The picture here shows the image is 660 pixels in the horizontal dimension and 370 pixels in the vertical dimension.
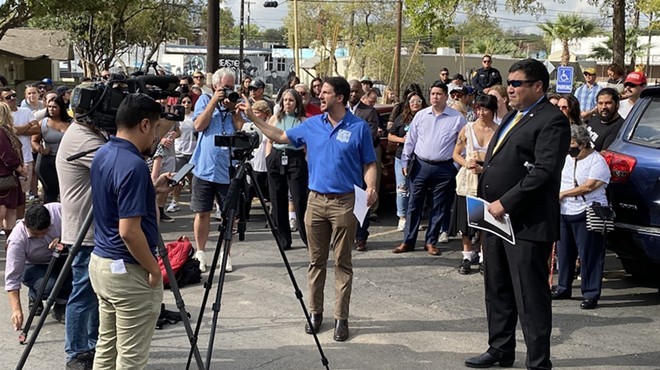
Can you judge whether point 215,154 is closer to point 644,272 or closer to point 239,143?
point 239,143

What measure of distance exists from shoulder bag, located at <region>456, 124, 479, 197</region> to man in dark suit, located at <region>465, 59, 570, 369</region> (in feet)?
8.38

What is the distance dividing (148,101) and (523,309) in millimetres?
2780

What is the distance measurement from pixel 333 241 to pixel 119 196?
250 centimetres

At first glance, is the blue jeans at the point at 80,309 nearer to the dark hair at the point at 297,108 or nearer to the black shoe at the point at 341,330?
the black shoe at the point at 341,330

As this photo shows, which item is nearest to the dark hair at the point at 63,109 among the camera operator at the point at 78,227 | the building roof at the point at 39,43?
the camera operator at the point at 78,227

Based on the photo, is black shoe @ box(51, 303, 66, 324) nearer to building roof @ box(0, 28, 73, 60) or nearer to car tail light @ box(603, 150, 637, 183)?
car tail light @ box(603, 150, 637, 183)

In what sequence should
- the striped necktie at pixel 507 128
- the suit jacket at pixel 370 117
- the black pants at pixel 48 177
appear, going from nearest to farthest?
the striped necktie at pixel 507 128
the black pants at pixel 48 177
the suit jacket at pixel 370 117

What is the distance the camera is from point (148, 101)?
4.10 m

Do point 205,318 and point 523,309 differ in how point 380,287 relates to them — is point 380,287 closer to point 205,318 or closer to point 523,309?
point 205,318

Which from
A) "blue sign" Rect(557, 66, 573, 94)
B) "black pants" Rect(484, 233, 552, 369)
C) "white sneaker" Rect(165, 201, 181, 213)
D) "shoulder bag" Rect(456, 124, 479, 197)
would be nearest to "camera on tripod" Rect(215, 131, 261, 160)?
"black pants" Rect(484, 233, 552, 369)

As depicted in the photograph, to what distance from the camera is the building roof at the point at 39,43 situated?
38219 mm

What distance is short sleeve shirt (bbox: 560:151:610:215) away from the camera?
22.3 feet

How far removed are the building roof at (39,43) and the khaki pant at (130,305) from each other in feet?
118

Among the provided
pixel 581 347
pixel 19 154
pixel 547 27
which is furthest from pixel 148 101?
pixel 547 27
